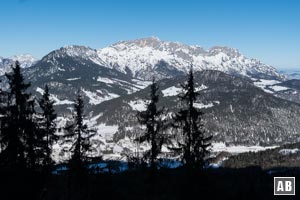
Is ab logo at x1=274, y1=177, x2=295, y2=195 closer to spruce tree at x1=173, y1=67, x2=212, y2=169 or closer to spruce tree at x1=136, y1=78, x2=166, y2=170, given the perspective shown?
spruce tree at x1=173, y1=67, x2=212, y2=169

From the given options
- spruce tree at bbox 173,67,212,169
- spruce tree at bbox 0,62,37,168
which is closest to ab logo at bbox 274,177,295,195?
A: spruce tree at bbox 173,67,212,169

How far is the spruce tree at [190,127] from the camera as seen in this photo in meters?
42.6

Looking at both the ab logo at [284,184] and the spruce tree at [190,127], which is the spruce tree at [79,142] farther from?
the ab logo at [284,184]

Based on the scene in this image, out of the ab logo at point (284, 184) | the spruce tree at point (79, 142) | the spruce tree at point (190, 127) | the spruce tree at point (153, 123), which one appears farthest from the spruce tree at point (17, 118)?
the ab logo at point (284, 184)

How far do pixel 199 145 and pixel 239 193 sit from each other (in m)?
9.86

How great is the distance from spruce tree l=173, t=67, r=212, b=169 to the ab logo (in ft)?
23.2

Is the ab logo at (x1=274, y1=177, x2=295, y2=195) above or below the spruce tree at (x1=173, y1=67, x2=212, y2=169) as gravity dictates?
below

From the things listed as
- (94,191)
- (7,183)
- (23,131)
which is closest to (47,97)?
(23,131)

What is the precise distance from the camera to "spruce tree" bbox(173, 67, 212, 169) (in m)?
42.6

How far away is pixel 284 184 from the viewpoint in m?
43.2

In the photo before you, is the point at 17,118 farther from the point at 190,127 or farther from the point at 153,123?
the point at 190,127

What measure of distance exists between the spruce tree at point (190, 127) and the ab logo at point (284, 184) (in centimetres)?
708

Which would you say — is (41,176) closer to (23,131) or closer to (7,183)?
(7,183)

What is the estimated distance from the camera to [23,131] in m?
46.1
